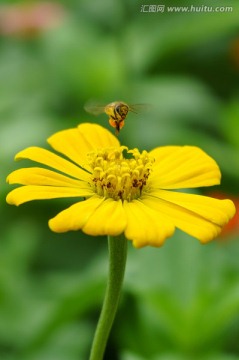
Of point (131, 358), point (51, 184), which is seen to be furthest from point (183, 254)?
point (51, 184)

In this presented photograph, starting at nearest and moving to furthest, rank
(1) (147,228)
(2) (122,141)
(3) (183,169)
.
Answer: (1) (147,228) < (3) (183,169) < (2) (122,141)

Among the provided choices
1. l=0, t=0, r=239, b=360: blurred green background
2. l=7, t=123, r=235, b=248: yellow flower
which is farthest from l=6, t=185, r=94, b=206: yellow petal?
l=0, t=0, r=239, b=360: blurred green background

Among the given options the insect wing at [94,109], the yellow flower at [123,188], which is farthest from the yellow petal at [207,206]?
the insect wing at [94,109]

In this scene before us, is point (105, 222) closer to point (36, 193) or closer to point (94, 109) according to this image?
point (36, 193)

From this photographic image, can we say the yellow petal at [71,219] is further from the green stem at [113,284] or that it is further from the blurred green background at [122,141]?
the blurred green background at [122,141]

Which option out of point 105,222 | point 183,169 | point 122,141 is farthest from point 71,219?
point 122,141

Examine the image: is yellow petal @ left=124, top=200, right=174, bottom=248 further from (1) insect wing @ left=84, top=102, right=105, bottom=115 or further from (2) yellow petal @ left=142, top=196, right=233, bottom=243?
(1) insect wing @ left=84, top=102, right=105, bottom=115
